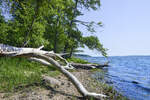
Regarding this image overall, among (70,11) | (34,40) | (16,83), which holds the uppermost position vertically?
(70,11)

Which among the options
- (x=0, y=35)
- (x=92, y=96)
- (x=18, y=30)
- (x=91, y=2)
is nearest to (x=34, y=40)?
(x=18, y=30)

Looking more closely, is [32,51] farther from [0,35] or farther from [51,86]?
[0,35]

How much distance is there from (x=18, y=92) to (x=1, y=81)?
136 centimetres

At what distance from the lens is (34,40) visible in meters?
11.4

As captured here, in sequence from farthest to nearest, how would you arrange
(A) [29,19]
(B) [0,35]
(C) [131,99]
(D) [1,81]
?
(B) [0,35] → (A) [29,19] → (C) [131,99] → (D) [1,81]

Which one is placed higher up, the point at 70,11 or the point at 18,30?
the point at 70,11

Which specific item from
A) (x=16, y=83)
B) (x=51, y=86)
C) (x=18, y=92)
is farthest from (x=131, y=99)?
(x=16, y=83)

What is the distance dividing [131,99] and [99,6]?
15444 mm

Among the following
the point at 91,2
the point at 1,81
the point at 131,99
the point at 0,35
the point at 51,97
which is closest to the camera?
the point at 51,97

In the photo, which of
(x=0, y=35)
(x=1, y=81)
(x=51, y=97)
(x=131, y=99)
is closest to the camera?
(x=51, y=97)

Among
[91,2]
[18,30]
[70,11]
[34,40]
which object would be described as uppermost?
[91,2]

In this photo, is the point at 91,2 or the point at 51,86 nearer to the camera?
the point at 51,86

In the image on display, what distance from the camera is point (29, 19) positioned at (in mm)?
10148

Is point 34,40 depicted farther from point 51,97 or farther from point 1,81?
point 51,97
